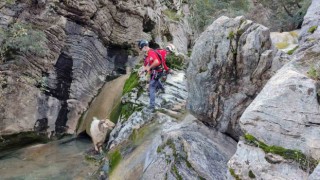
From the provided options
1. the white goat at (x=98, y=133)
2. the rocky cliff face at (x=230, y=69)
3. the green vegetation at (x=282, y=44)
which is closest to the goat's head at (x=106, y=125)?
the white goat at (x=98, y=133)

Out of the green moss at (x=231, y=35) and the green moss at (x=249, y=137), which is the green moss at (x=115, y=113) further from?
the green moss at (x=249, y=137)

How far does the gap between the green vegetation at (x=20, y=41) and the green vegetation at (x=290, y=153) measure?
1163 cm

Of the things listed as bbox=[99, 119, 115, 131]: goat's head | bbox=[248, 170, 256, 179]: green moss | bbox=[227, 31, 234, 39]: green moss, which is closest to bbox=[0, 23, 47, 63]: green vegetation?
bbox=[99, 119, 115, 131]: goat's head

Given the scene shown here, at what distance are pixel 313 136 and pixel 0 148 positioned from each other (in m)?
12.0

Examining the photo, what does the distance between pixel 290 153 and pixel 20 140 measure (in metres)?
11.6

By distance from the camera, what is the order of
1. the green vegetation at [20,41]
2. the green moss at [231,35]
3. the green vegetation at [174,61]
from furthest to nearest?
1. the green vegetation at [174,61]
2. the green vegetation at [20,41]
3. the green moss at [231,35]

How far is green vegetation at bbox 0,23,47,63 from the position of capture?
14.3 m

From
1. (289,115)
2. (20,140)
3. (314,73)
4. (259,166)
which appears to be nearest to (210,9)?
(20,140)

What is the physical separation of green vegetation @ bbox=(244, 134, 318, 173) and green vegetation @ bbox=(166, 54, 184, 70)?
9.88 meters

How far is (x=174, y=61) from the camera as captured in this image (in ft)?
52.3

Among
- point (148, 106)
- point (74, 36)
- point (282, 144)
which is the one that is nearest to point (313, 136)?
point (282, 144)

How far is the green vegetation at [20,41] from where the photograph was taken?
14.3 m

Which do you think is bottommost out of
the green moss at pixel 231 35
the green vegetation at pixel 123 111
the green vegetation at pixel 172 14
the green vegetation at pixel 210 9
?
the green vegetation at pixel 123 111

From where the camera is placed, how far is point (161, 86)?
13.4m
